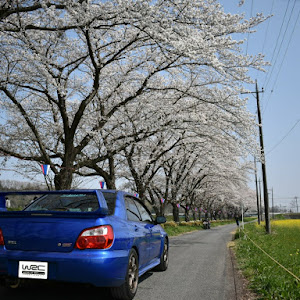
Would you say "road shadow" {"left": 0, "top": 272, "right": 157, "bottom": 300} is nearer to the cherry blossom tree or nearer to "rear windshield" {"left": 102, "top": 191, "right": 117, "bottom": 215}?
"rear windshield" {"left": 102, "top": 191, "right": 117, "bottom": 215}

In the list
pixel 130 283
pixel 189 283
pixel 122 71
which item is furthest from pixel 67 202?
pixel 122 71

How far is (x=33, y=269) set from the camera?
418 cm

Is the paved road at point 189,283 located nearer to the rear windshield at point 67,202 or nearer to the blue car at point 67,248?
the blue car at point 67,248

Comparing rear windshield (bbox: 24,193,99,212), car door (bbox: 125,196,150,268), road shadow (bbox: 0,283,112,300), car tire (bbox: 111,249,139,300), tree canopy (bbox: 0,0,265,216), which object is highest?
tree canopy (bbox: 0,0,265,216)

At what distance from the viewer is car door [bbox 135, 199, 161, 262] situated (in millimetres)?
6234

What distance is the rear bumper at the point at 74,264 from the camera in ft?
13.5

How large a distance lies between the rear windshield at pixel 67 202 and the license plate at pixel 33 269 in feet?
3.17

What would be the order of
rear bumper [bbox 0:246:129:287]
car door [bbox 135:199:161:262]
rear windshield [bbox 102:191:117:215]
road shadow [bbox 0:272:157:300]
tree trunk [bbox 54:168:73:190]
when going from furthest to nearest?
1. tree trunk [bbox 54:168:73:190]
2. car door [bbox 135:199:161:262]
3. rear windshield [bbox 102:191:117:215]
4. road shadow [bbox 0:272:157:300]
5. rear bumper [bbox 0:246:129:287]

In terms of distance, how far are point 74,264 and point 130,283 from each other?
3.55 feet

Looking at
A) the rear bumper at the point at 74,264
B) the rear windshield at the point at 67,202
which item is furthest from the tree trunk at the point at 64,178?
the rear bumper at the point at 74,264

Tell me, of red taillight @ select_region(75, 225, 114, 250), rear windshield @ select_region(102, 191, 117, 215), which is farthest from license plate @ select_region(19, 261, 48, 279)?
rear windshield @ select_region(102, 191, 117, 215)

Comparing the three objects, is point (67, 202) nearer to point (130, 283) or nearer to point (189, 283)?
point (130, 283)

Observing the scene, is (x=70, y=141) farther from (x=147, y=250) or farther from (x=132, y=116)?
(x=147, y=250)

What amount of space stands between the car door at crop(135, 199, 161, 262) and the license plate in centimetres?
220
